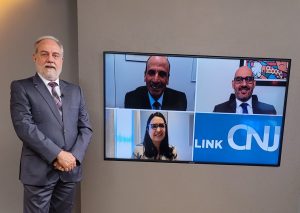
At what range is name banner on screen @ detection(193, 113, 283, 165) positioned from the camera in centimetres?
Answer: 208

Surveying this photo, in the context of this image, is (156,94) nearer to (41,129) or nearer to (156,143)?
(156,143)

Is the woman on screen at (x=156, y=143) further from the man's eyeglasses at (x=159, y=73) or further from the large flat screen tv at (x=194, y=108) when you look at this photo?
the man's eyeglasses at (x=159, y=73)

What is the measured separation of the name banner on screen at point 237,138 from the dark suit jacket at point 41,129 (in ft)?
2.93

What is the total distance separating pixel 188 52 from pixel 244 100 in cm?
55

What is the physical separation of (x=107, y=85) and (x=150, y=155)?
0.63 meters

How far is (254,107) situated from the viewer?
6.78 feet

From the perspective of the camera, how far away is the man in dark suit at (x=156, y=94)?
6.69 feet

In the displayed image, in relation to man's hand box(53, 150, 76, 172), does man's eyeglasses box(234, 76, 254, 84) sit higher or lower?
higher

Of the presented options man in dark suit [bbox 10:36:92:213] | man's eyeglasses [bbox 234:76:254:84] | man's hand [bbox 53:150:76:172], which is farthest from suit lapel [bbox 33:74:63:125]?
man's eyeglasses [bbox 234:76:254:84]

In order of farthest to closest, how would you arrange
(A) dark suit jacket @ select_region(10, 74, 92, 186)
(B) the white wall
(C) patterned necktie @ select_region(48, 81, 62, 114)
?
(B) the white wall < (C) patterned necktie @ select_region(48, 81, 62, 114) < (A) dark suit jacket @ select_region(10, 74, 92, 186)

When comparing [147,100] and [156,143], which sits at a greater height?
[147,100]

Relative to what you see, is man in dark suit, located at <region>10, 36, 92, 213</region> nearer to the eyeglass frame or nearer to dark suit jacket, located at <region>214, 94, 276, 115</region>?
the eyeglass frame

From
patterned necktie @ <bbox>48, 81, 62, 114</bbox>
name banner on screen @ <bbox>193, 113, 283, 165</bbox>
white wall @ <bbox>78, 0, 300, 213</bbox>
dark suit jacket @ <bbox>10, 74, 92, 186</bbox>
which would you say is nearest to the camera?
dark suit jacket @ <bbox>10, 74, 92, 186</bbox>

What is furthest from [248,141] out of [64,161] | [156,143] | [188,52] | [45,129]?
[45,129]
